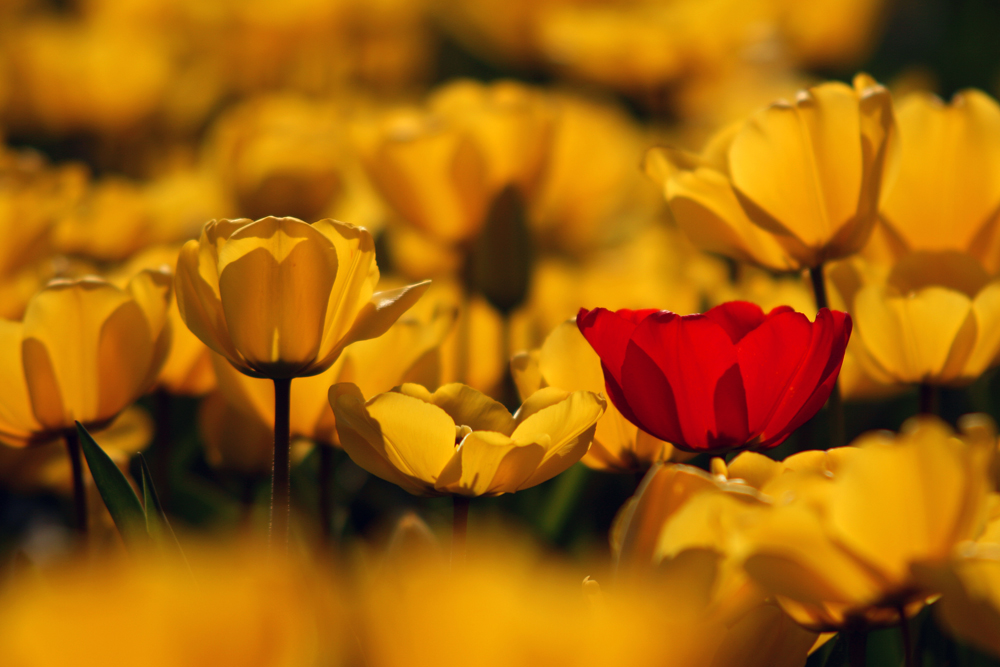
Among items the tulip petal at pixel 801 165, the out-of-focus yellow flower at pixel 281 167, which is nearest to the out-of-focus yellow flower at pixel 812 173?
the tulip petal at pixel 801 165

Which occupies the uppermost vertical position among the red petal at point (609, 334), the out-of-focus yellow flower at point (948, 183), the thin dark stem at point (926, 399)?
the out-of-focus yellow flower at point (948, 183)

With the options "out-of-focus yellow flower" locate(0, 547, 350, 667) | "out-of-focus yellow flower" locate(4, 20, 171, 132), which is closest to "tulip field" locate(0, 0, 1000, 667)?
"out-of-focus yellow flower" locate(0, 547, 350, 667)

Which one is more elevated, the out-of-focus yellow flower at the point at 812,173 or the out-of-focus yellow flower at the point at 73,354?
the out-of-focus yellow flower at the point at 812,173

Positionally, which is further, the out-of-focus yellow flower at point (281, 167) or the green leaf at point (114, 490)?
the out-of-focus yellow flower at point (281, 167)

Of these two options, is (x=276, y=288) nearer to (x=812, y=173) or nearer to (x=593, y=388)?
(x=593, y=388)

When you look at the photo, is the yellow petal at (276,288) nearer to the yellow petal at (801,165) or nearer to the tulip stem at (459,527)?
the tulip stem at (459,527)

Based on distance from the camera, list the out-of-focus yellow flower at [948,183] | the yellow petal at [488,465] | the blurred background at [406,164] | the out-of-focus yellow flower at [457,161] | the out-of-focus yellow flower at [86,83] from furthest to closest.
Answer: the out-of-focus yellow flower at [86,83] < the out-of-focus yellow flower at [457,161] < the blurred background at [406,164] < the out-of-focus yellow flower at [948,183] < the yellow petal at [488,465]

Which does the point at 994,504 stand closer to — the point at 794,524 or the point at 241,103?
the point at 794,524

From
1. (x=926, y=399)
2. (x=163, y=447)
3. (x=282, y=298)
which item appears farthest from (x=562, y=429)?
(x=163, y=447)
